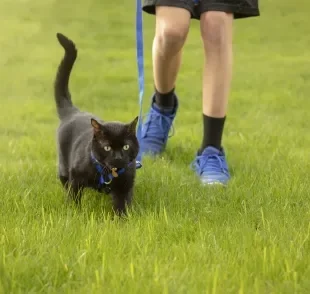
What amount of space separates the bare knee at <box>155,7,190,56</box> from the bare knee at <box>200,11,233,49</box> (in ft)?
0.30

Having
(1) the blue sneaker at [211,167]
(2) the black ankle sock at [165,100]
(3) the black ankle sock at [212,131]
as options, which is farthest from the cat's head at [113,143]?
(2) the black ankle sock at [165,100]

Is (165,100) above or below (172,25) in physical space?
below

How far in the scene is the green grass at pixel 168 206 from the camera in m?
1.76

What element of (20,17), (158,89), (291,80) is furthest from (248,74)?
(20,17)

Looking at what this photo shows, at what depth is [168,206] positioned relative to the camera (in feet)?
8.54

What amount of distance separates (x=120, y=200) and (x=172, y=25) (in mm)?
1004

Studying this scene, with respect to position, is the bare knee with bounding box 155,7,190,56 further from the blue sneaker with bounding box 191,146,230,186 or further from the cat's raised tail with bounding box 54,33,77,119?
the blue sneaker with bounding box 191,146,230,186

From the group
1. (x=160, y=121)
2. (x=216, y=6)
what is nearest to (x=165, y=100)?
(x=160, y=121)

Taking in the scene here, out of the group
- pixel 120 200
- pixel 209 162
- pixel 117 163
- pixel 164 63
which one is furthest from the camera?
pixel 164 63

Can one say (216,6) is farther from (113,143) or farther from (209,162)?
(113,143)

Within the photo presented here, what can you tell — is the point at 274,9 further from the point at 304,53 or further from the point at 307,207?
the point at 307,207

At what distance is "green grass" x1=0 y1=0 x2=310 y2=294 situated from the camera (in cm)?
176

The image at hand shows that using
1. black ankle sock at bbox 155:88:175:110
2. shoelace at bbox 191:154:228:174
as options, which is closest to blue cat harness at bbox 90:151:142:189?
shoelace at bbox 191:154:228:174

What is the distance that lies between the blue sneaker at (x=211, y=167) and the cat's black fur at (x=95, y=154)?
57 centimetres
